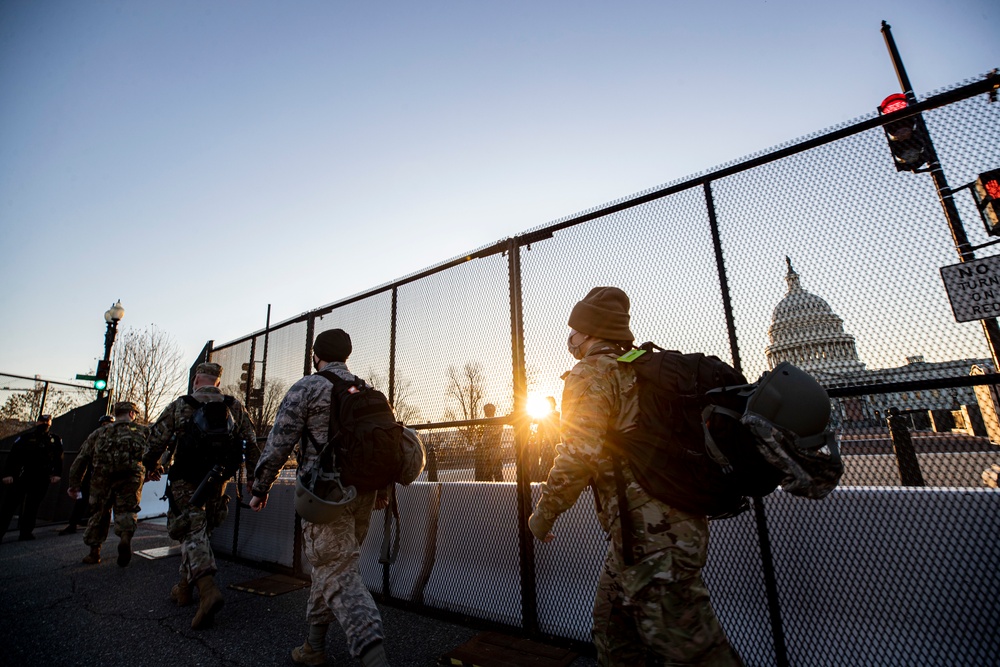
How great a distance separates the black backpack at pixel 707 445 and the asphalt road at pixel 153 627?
1865mm

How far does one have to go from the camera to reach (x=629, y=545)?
1734mm

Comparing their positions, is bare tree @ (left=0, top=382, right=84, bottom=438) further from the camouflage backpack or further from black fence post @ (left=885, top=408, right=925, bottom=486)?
black fence post @ (left=885, top=408, right=925, bottom=486)

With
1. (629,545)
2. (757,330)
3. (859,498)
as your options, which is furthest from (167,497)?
(859,498)

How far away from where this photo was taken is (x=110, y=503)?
6.11 m

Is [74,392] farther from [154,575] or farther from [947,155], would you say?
[947,155]

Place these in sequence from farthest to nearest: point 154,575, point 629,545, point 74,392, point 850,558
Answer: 1. point 74,392
2. point 154,575
3. point 850,558
4. point 629,545

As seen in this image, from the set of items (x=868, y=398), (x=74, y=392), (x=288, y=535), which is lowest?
(x=288, y=535)

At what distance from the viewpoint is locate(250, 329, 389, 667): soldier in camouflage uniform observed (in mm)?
2559

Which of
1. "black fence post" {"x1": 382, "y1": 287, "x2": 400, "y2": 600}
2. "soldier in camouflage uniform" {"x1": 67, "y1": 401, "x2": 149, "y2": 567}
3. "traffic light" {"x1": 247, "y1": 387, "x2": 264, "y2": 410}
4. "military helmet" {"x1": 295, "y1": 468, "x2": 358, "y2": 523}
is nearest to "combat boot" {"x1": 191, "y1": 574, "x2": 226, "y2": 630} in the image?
"black fence post" {"x1": 382, "y1": 287, "x2": 400, "y2": 600}

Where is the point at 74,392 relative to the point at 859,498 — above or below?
above

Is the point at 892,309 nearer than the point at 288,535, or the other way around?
the point at 892,309

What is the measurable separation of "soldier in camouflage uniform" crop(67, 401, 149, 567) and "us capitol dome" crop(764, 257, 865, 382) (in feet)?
24.5

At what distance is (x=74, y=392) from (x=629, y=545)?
14227 millimetres

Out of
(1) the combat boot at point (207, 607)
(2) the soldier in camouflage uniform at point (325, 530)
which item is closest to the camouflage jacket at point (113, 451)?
(1) the combat boot at point (207, 607)
